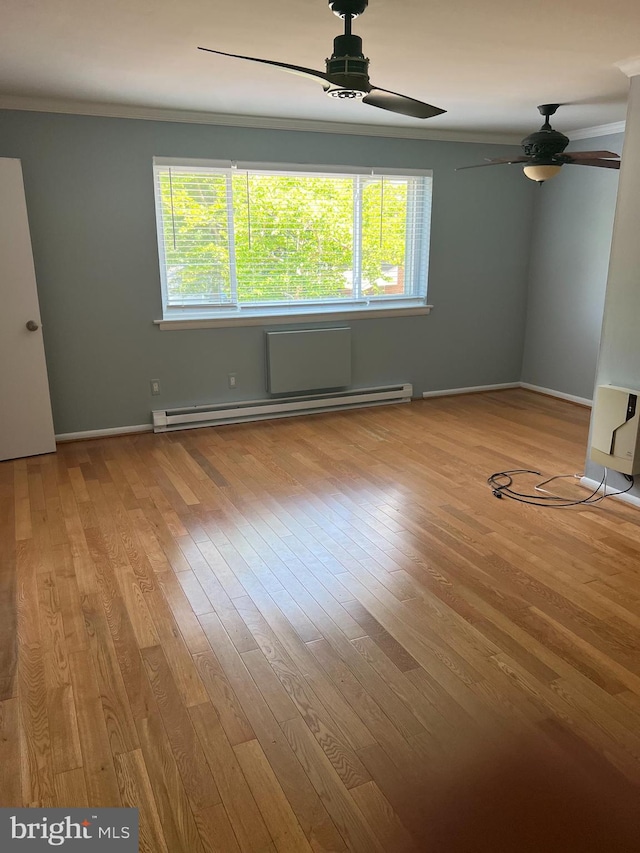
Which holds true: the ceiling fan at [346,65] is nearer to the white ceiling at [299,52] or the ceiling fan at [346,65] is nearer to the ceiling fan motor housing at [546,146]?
the white ceiling at [299,52]

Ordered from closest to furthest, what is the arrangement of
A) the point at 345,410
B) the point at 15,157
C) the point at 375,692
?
1. the point at 375,692
2. the point at 15,157
3. the point at 345,410

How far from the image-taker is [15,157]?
4.17m

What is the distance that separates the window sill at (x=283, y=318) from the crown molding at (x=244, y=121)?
4.79ft

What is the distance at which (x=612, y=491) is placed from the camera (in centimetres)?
371

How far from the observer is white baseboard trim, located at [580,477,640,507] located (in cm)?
356

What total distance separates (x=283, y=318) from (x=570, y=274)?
280cm

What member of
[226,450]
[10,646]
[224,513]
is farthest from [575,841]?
[226,450]

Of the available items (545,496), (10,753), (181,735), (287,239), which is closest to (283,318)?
(287,239)

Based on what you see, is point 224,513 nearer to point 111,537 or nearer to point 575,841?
point 111,537

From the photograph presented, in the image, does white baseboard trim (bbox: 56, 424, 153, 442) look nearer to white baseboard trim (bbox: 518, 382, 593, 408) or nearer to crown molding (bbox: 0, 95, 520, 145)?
crown molding (bbox: 0, 95, 520, 145)

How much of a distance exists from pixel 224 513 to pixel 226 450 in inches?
44.0

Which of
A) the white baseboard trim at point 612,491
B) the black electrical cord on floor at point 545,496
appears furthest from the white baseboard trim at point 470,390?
the white baseboard trim at point 612,491

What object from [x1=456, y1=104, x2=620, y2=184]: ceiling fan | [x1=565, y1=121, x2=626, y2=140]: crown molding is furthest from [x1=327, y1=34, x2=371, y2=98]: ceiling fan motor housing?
[x1=565, y1=121, x2=626, y2=140]: crown molding

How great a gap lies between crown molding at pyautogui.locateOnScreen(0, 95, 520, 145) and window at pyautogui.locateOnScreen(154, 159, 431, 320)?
0.30m
